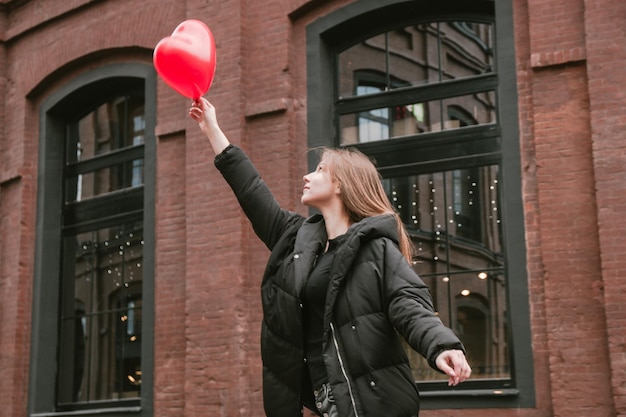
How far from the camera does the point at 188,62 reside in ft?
15.3

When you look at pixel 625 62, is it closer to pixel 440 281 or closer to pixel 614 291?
pixel 614 291

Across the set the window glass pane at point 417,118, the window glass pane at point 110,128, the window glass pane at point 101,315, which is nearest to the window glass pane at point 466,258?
the window glass pane at point 417,118

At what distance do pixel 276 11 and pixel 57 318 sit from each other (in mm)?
4362

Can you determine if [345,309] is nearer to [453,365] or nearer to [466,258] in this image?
[453,365]

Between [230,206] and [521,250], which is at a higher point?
[230,206]

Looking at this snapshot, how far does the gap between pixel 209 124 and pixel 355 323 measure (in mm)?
1199

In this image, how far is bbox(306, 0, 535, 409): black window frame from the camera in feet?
25.4

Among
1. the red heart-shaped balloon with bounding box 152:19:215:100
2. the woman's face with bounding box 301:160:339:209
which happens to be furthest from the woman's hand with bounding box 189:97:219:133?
the woman's face with bounding box 301:160:339:209

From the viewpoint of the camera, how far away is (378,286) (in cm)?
368

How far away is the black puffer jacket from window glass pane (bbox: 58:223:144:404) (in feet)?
21.2

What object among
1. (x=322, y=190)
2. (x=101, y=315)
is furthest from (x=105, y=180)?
(x=322, y=190)

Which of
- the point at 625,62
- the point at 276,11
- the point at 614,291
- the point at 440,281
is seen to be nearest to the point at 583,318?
the point at 614,291

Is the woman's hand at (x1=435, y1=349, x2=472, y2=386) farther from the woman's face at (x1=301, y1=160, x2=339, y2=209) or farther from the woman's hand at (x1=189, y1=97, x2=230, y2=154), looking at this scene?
the woman's hand at (x1=189, y1=97, x2=230, y2=154)

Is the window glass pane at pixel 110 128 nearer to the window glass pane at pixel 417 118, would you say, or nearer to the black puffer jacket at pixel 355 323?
the window glass pane at pixel 417 118
